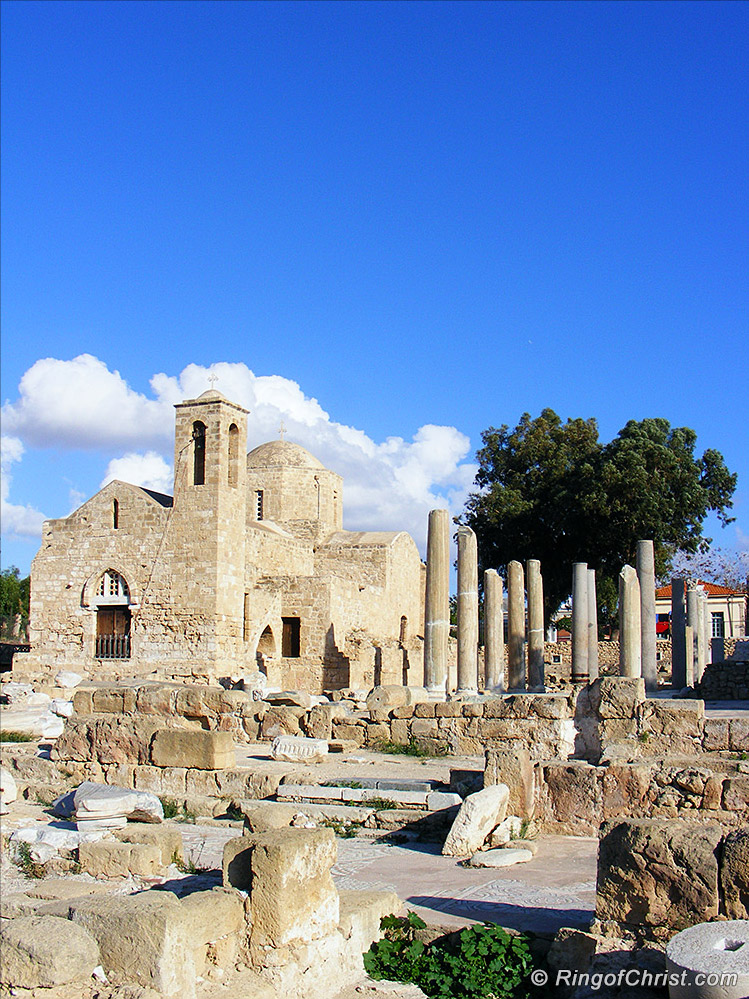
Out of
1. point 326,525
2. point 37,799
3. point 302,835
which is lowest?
point 37,799

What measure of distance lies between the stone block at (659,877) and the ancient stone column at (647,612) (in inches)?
687

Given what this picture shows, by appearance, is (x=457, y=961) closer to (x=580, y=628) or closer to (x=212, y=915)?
(x=212, y=915)

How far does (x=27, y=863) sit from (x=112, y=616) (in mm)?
19379

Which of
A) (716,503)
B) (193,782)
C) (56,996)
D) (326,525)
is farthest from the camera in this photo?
(716,503)

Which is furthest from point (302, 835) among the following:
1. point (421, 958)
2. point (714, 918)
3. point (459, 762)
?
point (459, 762)

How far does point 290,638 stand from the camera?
2747cm

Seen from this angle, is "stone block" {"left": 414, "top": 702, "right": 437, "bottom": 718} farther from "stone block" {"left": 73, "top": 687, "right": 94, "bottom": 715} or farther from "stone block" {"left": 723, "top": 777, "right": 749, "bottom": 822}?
"stone block" {"left": 723, "top": 777, "right": 749, "bottom": 822}

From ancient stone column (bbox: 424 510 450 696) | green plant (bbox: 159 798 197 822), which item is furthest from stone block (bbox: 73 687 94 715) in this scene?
ancient stone column (bbox: 424 510 450 696)

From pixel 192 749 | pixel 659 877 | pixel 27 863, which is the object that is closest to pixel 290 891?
pixel 659 877

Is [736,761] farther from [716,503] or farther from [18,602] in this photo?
[18,602]

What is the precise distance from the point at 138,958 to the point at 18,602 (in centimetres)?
5422

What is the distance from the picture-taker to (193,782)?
960cm

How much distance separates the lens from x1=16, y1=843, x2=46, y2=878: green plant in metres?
6.86

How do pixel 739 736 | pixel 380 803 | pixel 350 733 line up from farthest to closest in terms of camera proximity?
pixel 350 733 < pixel 380 803 < pixel 739 736
